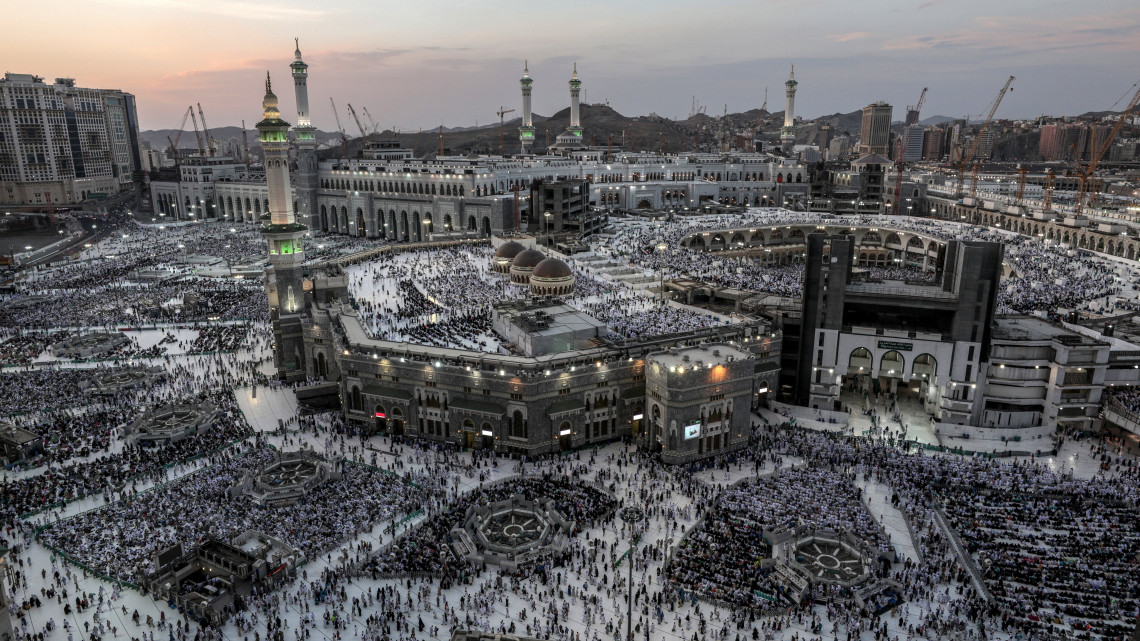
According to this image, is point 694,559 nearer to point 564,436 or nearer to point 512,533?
point 512,533

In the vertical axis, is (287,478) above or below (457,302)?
below

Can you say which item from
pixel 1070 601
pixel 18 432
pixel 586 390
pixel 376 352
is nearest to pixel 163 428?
pixel 18 432

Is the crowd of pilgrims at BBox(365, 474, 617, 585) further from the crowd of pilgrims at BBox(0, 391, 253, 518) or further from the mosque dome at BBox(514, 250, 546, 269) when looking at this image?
the mosque dome at BBox(514, 250, 546, 269)

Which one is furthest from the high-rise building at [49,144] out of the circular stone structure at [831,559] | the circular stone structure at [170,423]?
the circular stone structure at [831,559]

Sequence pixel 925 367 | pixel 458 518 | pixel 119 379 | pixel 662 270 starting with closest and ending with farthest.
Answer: pixel 458 518 → pixel 925 367 → pixel 119 379 → pixel 662 270

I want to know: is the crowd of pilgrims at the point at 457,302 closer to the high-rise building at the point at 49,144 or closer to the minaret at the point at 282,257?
the minaret at the point at 282,257

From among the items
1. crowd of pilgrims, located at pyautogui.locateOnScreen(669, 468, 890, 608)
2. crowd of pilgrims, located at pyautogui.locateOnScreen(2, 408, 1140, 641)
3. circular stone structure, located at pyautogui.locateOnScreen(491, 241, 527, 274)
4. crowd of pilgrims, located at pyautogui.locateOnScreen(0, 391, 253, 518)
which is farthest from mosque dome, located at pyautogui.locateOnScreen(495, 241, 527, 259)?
crowd of pilgrims, located at pyautogui.locateOnScreen(669, 468, 890, 608)

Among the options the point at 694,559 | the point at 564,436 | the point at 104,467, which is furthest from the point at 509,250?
the point at 694,559
